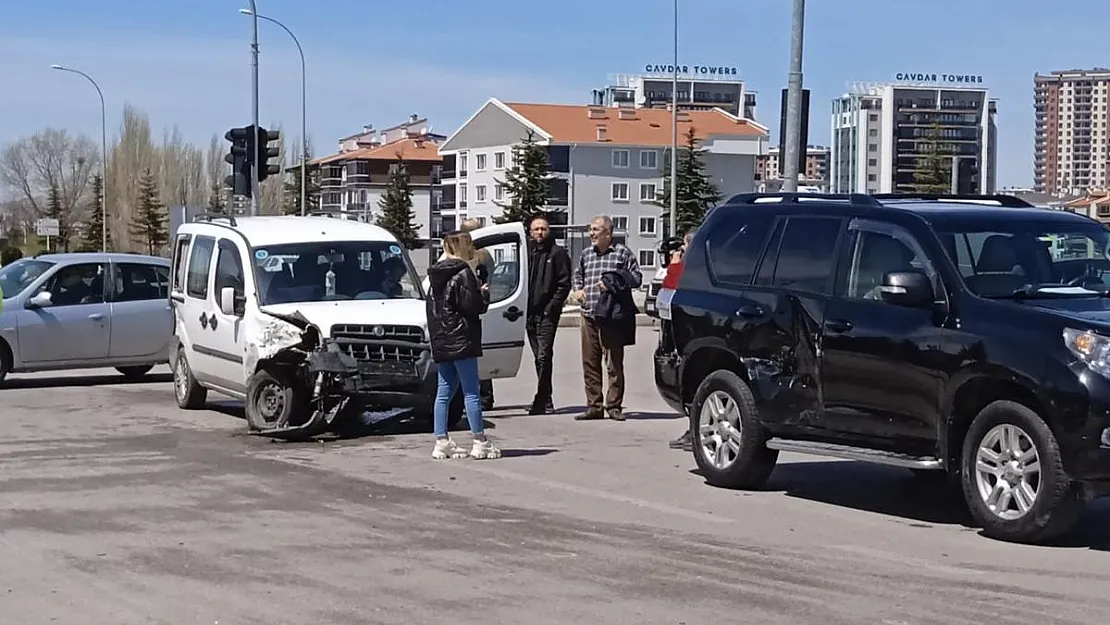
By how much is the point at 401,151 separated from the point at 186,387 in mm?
130226

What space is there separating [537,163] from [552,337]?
72.8 meters

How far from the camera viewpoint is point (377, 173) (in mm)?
146625

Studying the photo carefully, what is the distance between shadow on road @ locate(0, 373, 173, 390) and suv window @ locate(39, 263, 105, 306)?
3.61 feet

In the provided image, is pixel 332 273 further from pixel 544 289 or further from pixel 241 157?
pixel 241 157

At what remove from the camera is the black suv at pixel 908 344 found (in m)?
8.25

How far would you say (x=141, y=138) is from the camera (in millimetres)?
96000

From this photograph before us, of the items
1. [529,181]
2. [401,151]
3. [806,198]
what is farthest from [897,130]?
[806,198]

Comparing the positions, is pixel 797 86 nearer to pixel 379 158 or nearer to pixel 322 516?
pixel 322 516

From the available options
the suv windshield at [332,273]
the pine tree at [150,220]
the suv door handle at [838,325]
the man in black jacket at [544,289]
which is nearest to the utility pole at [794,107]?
the man in black jacket at [544,289]

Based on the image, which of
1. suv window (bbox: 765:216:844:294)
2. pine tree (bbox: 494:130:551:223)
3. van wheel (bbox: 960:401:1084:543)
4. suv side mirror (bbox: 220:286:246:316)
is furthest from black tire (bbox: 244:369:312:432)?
pine tree (bbox: 494:130:551:223)

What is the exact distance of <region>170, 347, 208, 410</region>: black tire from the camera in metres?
15.8

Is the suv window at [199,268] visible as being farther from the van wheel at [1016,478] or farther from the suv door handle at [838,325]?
the van wheel at [1016,478]

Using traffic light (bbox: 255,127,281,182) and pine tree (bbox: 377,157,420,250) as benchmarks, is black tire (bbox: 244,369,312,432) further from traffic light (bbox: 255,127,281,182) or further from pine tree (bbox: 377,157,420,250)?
pine tree (bbox: 377,157,420,250)

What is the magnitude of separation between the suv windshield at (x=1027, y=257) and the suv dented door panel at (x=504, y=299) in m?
5.68
